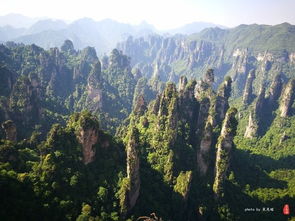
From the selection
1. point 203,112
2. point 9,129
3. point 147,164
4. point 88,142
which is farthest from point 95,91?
point 88,142

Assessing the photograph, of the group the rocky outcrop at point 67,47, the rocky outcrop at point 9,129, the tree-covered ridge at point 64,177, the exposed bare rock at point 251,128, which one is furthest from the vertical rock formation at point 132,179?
the rocky outcrop at point 67,47

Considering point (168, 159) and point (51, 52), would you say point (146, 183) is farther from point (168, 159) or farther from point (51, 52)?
point (51, 52)

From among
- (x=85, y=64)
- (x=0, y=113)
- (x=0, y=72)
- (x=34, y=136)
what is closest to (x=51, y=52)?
(x=85, y=64)

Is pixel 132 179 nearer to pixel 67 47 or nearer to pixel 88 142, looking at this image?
pixel 88 142

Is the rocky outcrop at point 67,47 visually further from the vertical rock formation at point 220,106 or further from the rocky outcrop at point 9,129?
the rocky outcrop at point 9,129

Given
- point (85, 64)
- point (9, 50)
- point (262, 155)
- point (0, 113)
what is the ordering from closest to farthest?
point (0, 113)
point (262, 155)
point (9, 50)
point (85, 64)

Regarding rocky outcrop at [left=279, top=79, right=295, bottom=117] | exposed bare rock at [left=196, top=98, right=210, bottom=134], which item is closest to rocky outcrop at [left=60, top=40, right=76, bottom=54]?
rocky outcrop at [left=279, top=79, right=295, bottom=117]
